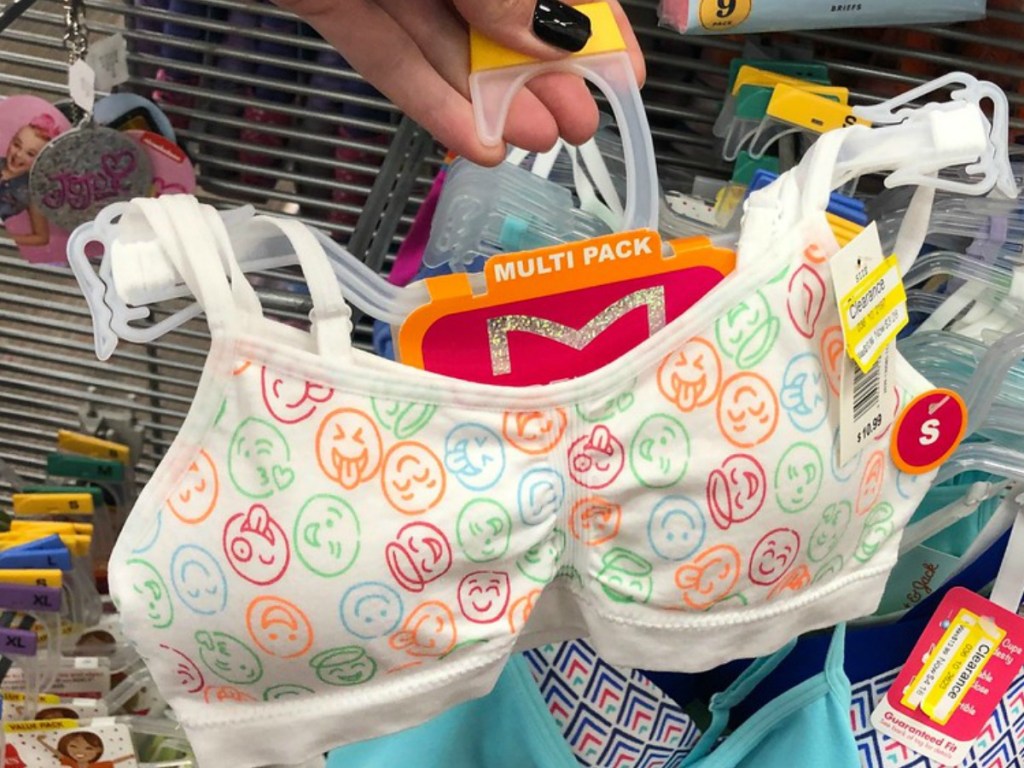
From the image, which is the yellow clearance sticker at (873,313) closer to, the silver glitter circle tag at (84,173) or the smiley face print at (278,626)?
the smiley face print at (278,626)

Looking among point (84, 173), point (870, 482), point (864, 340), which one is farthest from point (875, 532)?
point (84, 173)

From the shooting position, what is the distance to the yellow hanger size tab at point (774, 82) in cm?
83

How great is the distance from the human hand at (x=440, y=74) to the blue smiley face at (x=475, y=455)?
16 cm

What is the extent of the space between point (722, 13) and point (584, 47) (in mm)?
235

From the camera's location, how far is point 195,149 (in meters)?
1.13

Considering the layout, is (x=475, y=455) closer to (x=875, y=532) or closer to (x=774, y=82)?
(x=875, y=532)

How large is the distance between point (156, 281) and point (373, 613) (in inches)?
9.0

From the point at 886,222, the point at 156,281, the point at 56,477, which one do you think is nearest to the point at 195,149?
the point at 56,477

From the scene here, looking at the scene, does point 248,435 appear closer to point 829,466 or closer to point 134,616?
point 134,616

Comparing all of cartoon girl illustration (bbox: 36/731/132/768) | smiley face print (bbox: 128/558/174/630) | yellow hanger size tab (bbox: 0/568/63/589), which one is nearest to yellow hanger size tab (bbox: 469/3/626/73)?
smiley face print (bbox: 128/558/174/630)

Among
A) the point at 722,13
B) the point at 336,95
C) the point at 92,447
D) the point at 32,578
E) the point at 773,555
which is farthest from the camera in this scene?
the point at 92,447

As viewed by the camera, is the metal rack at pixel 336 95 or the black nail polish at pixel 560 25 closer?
the black nail polish at pixel 560 25

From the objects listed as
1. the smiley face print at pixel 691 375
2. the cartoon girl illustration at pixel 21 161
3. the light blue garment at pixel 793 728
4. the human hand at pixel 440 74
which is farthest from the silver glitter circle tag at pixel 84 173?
the light blue garment at pixel 793 728

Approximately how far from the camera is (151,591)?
604 mm
